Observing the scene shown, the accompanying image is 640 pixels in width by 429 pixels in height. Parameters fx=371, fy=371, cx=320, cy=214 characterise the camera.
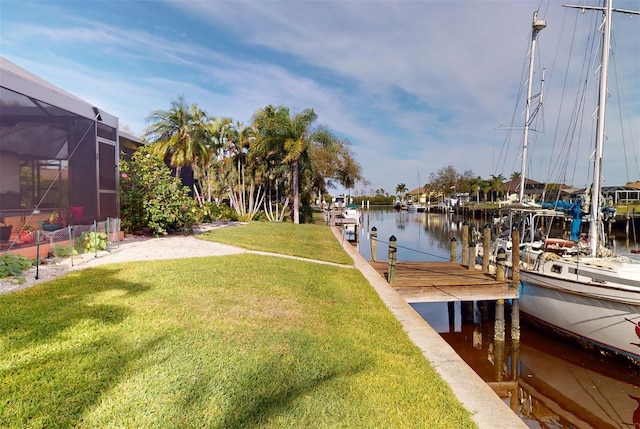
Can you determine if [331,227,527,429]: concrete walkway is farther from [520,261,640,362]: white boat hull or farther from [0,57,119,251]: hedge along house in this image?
[0,57,119,251]: hedge along house

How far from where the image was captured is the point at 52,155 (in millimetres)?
10164

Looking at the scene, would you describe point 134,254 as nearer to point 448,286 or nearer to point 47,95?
point 47,95

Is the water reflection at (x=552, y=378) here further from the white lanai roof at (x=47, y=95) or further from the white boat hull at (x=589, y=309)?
the white lanai roof at (x=47, y=95)

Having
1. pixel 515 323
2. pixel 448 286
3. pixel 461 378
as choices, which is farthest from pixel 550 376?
pixel 461 378

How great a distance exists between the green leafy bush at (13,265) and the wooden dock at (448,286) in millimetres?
8839

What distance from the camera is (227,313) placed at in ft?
19.9

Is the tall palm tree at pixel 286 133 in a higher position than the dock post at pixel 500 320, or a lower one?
higher

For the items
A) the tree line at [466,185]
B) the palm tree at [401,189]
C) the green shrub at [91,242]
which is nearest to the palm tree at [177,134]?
the green shrub at [91,242]

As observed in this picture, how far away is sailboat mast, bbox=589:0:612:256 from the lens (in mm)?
11055

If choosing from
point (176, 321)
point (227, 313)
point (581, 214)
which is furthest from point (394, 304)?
point (581, 214)

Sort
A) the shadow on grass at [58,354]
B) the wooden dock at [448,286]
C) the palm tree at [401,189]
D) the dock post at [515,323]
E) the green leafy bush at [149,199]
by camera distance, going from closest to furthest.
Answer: the shadow on grass at [58,354] → the wooden dock at [448,286] → the dock post at [515,323] → the green leafy bush at [149,199] → the palm tree at [401,189]

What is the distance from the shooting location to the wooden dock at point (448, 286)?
404 inches

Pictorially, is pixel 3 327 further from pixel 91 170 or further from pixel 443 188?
pixel 443 188

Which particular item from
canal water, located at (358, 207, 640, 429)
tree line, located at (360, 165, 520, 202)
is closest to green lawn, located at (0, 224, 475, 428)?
canal water, located at (358, 207, 640, 429)
